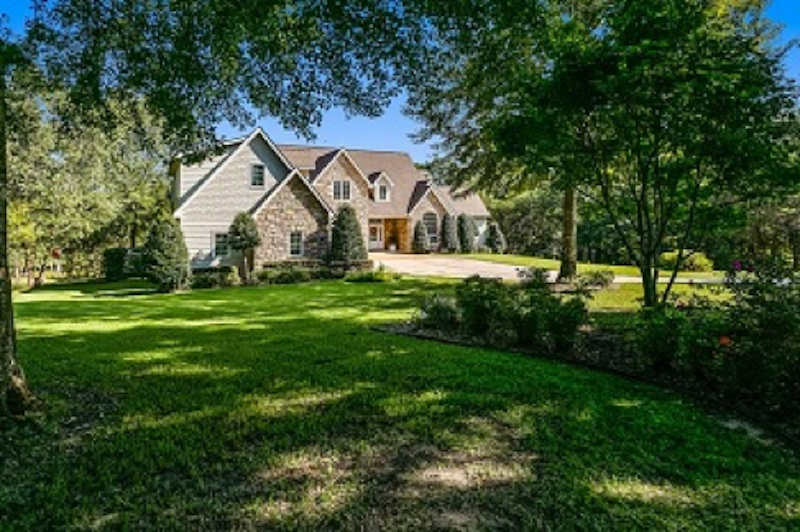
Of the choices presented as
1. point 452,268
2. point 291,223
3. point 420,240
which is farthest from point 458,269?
point 420,240

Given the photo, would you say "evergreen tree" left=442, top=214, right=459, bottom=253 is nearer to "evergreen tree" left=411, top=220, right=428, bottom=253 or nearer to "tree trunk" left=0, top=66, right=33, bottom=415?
"evergreen tree" left=411, top=220, right=428, bottom=253

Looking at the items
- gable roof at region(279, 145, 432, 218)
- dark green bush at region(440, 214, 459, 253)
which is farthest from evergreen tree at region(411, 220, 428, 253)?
dark green bush at region(440, 214, 459, 253)

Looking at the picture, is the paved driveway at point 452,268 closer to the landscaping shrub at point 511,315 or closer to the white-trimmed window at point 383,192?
the white-trimmed window at point 383,192

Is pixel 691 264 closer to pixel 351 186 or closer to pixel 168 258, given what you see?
pixel 351 186

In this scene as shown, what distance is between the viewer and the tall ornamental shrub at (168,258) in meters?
19.0

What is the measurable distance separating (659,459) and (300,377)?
4024mm

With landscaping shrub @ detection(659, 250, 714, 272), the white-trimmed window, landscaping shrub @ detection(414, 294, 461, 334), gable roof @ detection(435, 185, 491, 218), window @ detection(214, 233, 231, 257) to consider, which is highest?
the white-trimmed window

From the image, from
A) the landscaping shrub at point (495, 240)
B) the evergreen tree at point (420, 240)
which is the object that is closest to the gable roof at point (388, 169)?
the evergreen tree at point (420, 240)

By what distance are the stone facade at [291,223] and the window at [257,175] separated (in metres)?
1.17

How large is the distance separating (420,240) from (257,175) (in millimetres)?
15010

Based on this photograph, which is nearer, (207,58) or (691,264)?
(207,58)

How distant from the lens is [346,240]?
24922mm

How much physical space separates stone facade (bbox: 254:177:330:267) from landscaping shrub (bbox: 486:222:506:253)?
1788cm

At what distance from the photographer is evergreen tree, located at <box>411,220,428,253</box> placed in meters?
36.0
